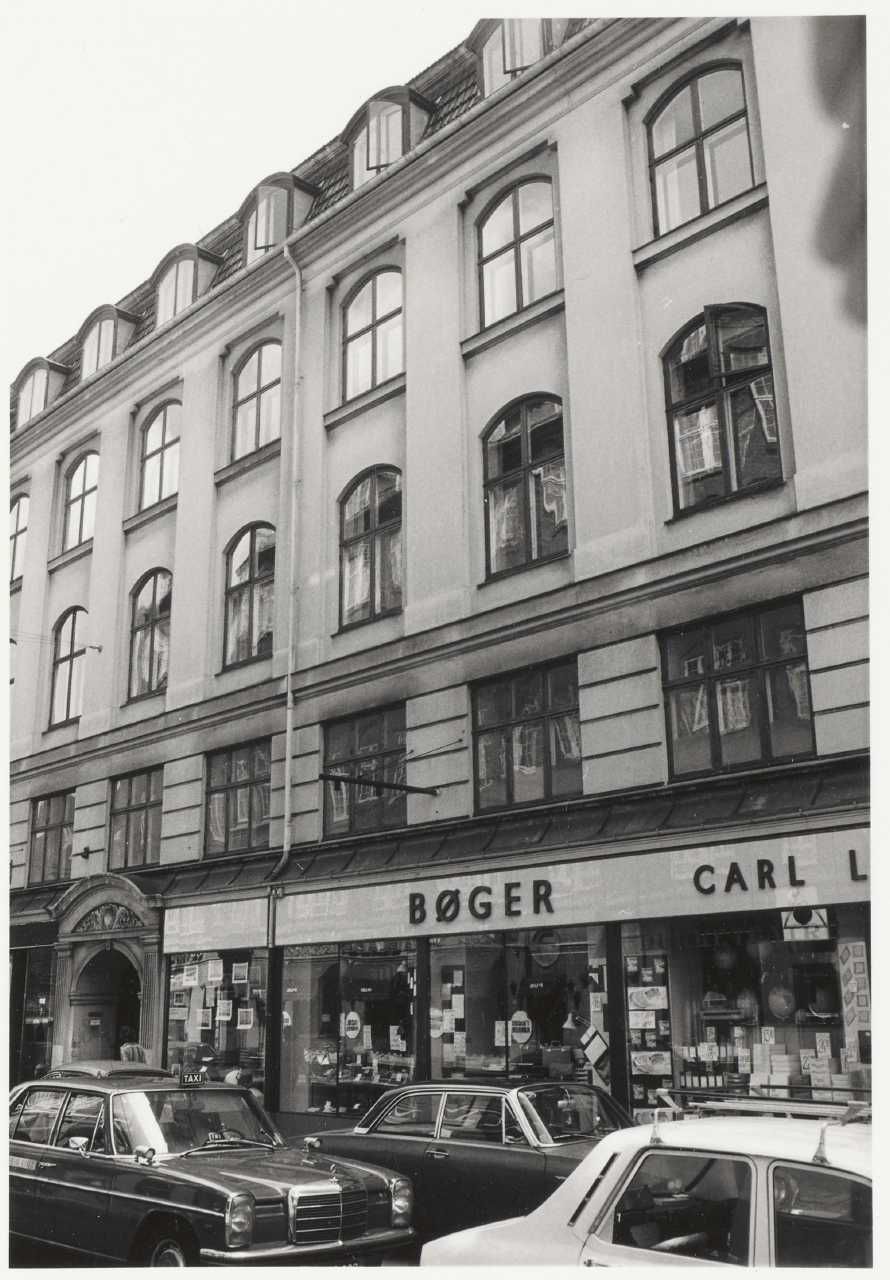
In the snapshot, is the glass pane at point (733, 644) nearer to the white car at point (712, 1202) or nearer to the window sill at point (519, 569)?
the window sill at point (519, 569)

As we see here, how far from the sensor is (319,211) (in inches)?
767

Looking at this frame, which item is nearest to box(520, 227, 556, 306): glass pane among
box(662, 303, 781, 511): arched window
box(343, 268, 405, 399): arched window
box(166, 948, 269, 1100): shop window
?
box(343, 268, 405, 399): arched window

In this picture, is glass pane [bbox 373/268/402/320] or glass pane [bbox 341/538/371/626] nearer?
glass pane [bbox 341/538/371/626]

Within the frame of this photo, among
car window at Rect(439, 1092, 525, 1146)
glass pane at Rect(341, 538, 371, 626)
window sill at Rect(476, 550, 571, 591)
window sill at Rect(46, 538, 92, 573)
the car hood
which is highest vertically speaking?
window sill at Rect(46, 538, 92, 573)

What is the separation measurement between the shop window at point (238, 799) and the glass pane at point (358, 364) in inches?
220

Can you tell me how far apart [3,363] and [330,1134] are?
7329 millimetres

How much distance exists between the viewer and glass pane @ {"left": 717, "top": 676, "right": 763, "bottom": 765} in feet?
39.7

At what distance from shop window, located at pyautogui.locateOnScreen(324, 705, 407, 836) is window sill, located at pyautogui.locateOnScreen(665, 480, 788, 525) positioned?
4.83 meters

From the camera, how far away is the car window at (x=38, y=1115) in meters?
9.23

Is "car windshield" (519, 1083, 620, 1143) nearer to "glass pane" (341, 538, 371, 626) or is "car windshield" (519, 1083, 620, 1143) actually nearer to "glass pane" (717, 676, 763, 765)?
"glass pane" (717, 676, 763, 765)

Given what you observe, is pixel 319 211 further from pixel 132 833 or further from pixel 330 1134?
pixel 330 1134

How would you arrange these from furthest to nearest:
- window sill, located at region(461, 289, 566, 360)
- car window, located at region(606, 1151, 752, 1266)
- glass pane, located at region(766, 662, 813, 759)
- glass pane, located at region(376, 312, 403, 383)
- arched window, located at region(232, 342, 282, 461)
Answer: arched window, located at region(232, 342, 282, 461) → glass pane, located at region(376, 312, 403, 383) → window sill, located at region(461, 289, 566, 360) → glass pane, located at region(766, 662, 813, 759) → car window, located at region(606, 1151, 752, 1266)

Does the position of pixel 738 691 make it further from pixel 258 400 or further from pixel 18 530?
pixel 18 530

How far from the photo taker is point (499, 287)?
16.2 m
